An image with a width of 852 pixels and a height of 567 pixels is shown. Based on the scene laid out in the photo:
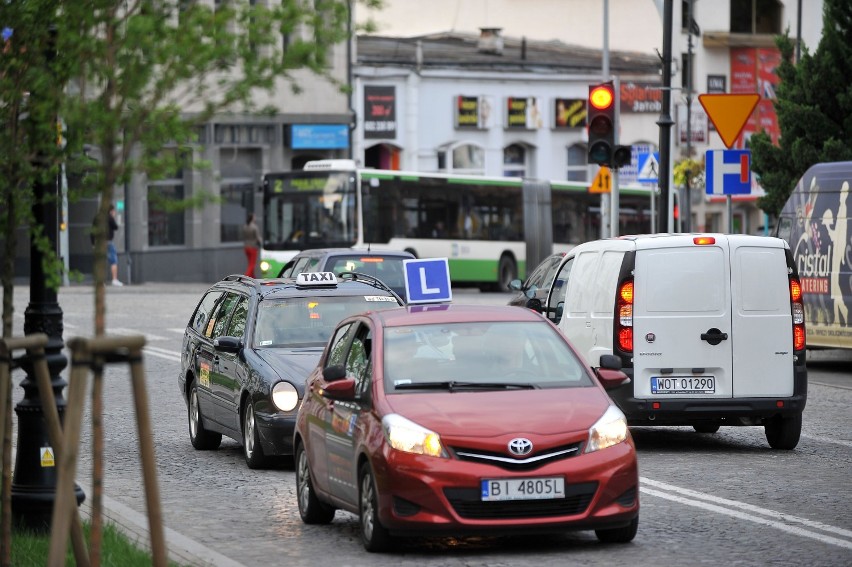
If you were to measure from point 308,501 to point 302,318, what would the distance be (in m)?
4.00

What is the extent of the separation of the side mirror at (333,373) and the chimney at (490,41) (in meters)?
56.6

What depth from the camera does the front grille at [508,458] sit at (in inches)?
378

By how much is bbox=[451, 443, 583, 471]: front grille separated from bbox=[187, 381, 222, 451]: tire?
641 centimetres

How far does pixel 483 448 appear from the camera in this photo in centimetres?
963

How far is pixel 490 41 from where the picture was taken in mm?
68125

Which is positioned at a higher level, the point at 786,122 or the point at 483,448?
the point at 786,122

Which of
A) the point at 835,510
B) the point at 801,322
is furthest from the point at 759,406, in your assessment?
the point at 835,510

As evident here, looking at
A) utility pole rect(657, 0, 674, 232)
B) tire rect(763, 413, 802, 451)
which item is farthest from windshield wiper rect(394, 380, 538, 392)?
utility pole rect(657, 0, 674, 232)

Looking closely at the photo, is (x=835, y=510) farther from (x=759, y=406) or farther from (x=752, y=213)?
(x=752, y=213)

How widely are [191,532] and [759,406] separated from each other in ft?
18.2

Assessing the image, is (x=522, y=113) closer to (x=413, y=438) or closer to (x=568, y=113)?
(x=568, y=113)

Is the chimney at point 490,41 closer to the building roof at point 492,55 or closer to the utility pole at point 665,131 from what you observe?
the building roof at point 492,55

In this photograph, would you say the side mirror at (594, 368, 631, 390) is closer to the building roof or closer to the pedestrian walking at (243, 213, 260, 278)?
the pedestrian walking at (243, 213, 260, 278)

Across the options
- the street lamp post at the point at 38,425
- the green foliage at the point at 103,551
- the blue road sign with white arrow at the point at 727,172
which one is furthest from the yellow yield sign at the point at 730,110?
the green foliage at the point at 103,551
